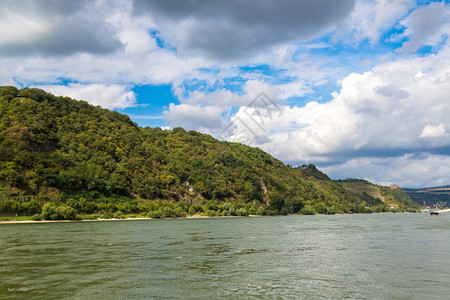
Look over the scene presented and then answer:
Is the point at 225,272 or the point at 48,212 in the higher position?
the point at 48,212

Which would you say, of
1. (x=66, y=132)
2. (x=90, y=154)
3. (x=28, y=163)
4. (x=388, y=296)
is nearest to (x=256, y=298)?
(x=388, y=296)

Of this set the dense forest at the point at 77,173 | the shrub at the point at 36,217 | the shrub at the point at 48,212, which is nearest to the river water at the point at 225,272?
the shrub at the point at 36,217

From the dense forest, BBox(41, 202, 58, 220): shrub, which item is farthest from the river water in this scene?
the dense forest

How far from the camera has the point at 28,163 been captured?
129 metres

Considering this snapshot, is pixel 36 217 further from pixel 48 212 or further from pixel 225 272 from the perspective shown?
pixel 225 272

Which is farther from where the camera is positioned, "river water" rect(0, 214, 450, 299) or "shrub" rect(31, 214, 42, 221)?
"shrub" rect(31, 214, 42, 221)

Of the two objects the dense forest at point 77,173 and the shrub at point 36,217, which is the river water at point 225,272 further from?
the dense forest at point 77,173

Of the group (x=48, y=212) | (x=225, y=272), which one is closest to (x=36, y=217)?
(x=48, y=212)

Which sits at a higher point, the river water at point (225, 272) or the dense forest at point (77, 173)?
the dense forest at point (77, 173)

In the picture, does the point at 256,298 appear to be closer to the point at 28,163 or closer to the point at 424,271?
the point at 424,271

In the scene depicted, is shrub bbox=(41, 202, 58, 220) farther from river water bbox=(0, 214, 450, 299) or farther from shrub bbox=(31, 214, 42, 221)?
river water bbox=(0, 214, 450, 299)

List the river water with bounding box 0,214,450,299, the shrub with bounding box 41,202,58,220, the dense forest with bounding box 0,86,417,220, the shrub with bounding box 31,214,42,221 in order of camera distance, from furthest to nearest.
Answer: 1. the dense forest with bounding box 0,86,417,220
2. the shrub with bounding box 41,202,58,220
3. the shrub with bounding box 31,214,42,221
4. the river water with bounding box 0,214,450,299

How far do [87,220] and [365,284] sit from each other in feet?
347

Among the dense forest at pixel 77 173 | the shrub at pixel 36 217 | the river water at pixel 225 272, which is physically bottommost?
the river water at pixel 225 272
